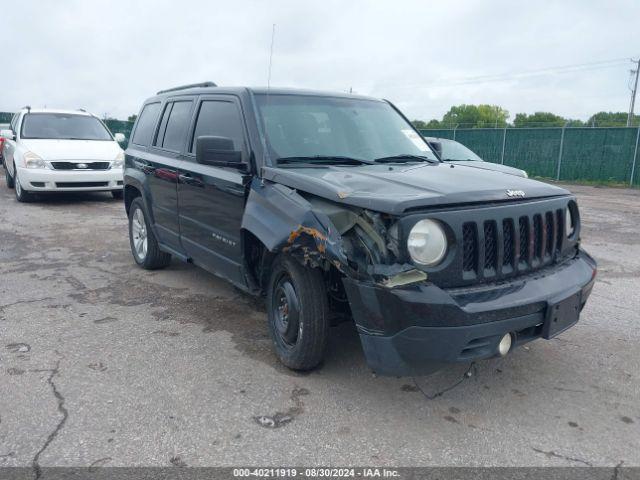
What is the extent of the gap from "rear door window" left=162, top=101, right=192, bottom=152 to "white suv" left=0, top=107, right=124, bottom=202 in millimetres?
6334

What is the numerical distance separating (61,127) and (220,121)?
881 centimetres

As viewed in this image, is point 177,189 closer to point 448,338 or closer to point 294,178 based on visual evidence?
point 294,178

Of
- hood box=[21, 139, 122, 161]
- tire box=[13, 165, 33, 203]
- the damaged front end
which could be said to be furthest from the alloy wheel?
tire box=[13, 165, 33, 203]

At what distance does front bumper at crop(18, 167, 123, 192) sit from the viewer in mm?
10984

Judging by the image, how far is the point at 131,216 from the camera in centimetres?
666

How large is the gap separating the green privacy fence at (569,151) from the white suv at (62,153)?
46.8 feet

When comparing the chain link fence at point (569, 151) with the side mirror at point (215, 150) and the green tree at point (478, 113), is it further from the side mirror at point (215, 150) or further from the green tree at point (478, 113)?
the green tree at point (478, 113)

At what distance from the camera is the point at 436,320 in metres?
2.92

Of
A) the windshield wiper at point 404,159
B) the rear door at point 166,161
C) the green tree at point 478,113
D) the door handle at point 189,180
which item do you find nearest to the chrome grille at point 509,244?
the windshield wiper at point 404,159

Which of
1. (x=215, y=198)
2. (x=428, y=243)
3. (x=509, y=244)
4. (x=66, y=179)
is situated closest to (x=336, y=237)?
(x=428, y=243)

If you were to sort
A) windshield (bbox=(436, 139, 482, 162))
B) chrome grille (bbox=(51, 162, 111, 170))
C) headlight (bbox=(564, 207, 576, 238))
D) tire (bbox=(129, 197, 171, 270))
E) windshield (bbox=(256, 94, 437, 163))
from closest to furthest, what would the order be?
headlight (bbox=(564, 207, 576, 238)) < windshield (bbox=(256, 94, 437, 163)) < tire (bbox=(129, 197, 171, 270)) < windshield (bbox=(436, 139, 482, 162)) < chrome grille (bbox=(51, 162, 111, 170))

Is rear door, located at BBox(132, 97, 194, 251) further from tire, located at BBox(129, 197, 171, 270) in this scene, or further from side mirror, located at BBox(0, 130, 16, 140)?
side mirror, located at BBox(0, 130, 16, 140)

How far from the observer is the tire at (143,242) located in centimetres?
623

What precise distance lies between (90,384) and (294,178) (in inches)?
71.3
